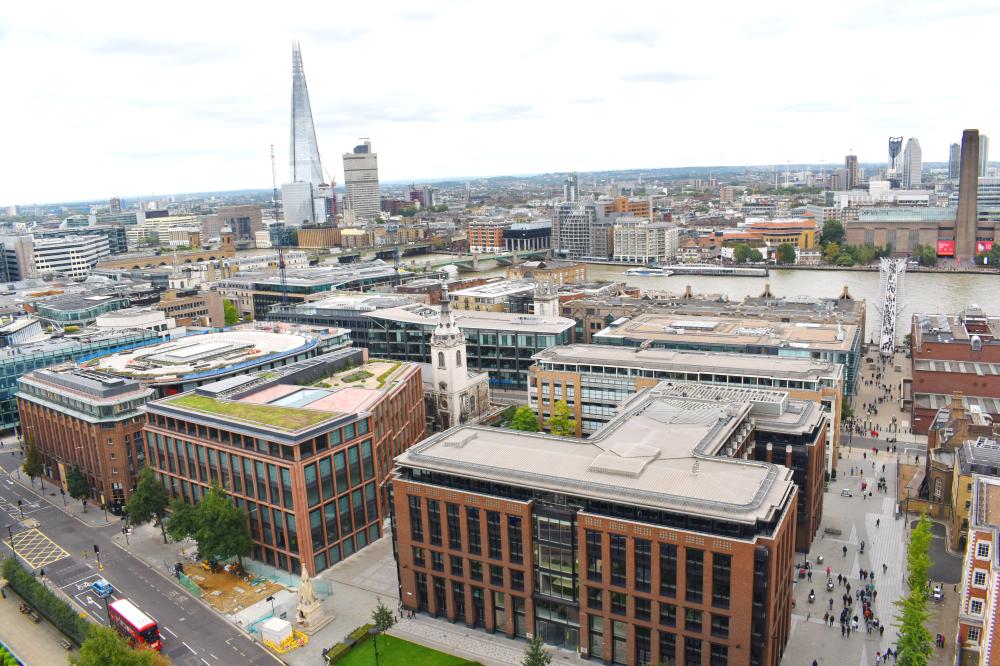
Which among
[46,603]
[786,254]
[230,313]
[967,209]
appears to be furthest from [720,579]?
[967,209]

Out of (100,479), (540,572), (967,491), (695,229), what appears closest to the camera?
(540,572)

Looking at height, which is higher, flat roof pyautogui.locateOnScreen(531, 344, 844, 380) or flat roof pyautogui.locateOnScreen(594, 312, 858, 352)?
flat roof pyautogui.locateOnScreen(531, 344, 844, 380)

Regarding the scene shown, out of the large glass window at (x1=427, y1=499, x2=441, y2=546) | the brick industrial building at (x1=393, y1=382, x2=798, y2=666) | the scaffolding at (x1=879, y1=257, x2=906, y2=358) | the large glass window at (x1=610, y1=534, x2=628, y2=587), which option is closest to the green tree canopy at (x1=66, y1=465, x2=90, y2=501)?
the brick industrial building at (x1=393, y1=382, x2=798, y2=666)

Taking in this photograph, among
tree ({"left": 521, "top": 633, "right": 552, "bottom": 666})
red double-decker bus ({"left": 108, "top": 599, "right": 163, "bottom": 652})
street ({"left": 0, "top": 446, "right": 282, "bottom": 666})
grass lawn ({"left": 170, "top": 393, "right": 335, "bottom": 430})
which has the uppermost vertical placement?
grass lawn ({"left": 170, "top": 393, "right": 335, "bottom": 430})

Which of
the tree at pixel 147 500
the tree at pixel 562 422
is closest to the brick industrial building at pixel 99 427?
the tree at pixel 147 500

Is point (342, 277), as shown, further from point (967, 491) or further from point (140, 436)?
point (967, 491)

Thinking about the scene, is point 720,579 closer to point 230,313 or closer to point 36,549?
point 36,549

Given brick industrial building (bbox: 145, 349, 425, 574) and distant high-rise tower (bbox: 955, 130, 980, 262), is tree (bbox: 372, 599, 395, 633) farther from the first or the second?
distant high-rise tower (bbox: 955, 130, 980, 262)

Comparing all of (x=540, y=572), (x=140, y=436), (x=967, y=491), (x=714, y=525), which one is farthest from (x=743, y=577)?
(x=140, y=436)
